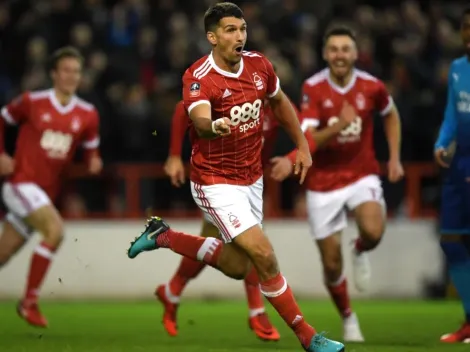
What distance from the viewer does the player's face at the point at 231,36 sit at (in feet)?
25.8

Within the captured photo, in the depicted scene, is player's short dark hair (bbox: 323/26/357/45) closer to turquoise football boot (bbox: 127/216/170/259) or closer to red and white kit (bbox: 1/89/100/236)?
turquoise football boot (bbox: 127/216/170/259)

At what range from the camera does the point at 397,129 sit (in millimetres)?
10352

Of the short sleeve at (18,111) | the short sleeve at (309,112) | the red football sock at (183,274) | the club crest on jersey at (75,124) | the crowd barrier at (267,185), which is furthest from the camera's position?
the crowd barrier at (267,185)

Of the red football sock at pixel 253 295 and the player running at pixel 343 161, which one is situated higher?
the player running at pixel 343 161

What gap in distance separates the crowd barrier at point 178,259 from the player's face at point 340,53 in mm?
5535

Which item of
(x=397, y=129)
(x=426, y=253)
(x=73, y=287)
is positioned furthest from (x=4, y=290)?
(x=397, y=129)

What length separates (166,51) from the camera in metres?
16.5

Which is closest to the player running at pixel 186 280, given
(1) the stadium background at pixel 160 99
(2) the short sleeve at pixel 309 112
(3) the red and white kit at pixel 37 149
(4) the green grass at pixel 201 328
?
(4) the green grass at pixel 201 328

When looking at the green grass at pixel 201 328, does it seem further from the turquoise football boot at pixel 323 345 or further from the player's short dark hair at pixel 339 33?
the player's short dark hair at pixel 339 33

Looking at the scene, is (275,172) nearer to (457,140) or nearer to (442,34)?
(457,140)

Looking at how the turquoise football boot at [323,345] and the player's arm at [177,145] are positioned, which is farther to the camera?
the player's arm at [177,145]

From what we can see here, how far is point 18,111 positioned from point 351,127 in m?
3.39

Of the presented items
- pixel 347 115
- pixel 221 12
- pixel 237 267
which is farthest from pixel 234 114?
pixel 347 115

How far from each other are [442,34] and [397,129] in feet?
25.0
